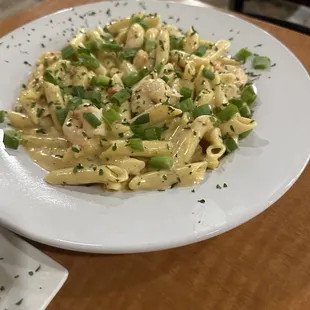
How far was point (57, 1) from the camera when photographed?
212 centimetres

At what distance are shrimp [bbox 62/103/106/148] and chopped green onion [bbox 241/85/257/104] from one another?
45 centimetres

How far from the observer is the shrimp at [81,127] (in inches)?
49.7

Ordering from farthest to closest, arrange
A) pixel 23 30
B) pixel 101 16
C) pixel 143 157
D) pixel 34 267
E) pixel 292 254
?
1. pixel 101 16
2. pixel 23 30
3. pixel 143 157
4. pixel 292 254
5. pixel 34 267

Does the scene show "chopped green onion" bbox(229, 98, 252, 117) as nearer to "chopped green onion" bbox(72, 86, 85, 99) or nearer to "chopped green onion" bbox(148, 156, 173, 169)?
"chopped green onion" bbox(148, 156, 173, 169)

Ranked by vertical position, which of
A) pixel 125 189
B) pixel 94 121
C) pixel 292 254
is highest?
pixel 94 121

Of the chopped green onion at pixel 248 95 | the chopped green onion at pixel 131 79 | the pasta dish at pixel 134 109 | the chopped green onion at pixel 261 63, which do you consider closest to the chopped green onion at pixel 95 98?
the pasta dish at pixel 134 109

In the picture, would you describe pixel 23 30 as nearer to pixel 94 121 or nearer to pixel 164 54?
pixel 164 54

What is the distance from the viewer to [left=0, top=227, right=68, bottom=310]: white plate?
98 centimetres

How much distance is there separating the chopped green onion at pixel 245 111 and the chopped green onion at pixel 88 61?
1.63ft

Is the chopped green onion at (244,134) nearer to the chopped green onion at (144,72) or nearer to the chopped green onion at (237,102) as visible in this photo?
the chopped green onion at (237,102)

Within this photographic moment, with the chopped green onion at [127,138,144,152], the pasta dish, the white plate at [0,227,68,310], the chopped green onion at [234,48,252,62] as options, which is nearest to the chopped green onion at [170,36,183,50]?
the pasta dish

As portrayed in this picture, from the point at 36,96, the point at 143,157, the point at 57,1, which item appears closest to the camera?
the point at 143,157

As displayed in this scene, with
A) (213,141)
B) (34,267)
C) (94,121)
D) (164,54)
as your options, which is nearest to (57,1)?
(164,54)

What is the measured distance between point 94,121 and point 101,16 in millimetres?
752
